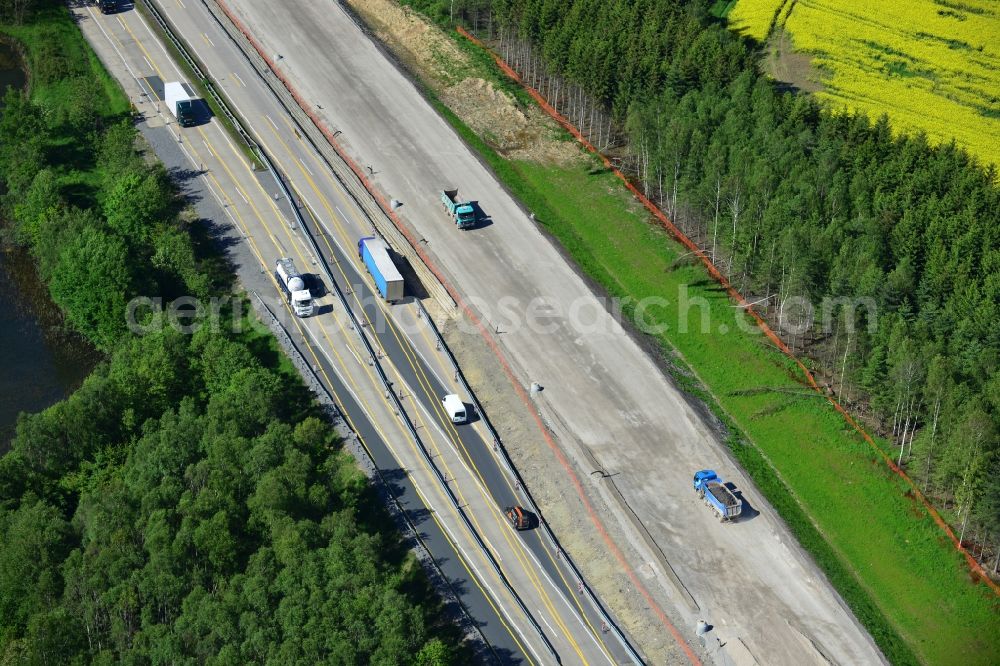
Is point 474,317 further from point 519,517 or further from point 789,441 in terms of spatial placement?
point 789,441

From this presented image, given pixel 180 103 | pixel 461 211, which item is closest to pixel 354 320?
pixel 461 211

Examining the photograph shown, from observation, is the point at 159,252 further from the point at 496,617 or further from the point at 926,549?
the point at 926,549

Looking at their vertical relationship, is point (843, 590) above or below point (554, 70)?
below

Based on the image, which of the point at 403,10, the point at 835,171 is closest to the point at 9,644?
the point at 835,171

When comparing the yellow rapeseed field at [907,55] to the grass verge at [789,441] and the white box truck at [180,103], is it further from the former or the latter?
the white box truck at [180,103]

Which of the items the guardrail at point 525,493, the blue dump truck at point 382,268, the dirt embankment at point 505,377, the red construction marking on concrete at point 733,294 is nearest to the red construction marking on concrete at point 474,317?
the dirt embankment at point 505,377

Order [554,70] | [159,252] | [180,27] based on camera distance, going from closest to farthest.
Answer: [159,252]
[554,70]
[180,27]
